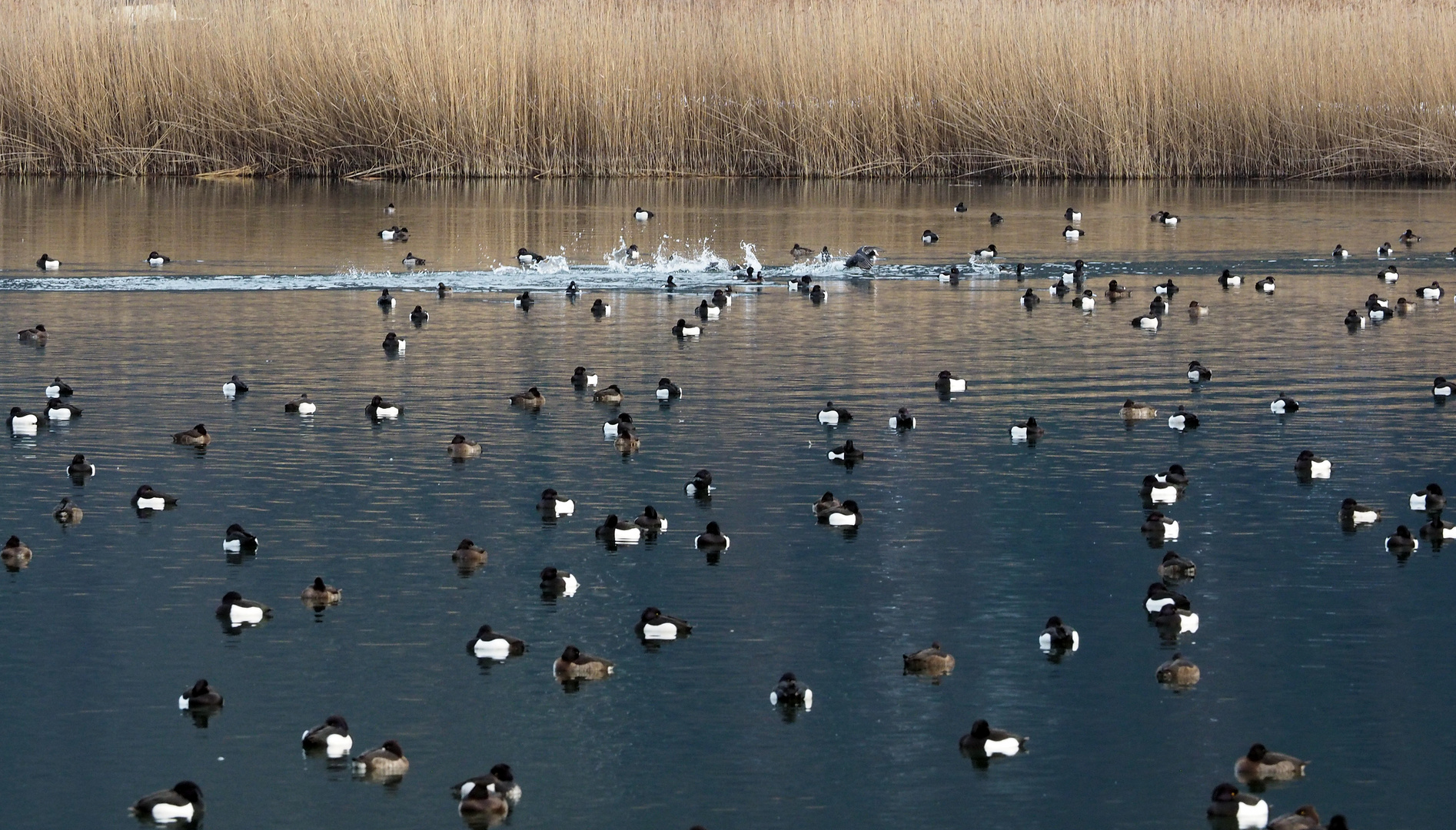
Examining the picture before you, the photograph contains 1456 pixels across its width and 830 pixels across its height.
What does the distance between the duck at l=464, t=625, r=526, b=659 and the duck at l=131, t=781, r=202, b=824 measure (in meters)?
3.08

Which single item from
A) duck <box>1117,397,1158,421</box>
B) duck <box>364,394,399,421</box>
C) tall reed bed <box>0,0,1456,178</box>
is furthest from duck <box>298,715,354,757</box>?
tall reed bed <box>0,0,1456,178</box>

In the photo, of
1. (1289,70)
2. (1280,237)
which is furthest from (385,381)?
(1289,70)

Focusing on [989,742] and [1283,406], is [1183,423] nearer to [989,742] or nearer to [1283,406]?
[1283,406]

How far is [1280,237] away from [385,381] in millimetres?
19905

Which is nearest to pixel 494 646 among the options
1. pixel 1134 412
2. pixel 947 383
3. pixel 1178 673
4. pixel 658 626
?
pixel 658 626

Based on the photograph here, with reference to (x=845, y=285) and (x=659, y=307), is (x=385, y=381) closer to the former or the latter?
(x=659, y=307)

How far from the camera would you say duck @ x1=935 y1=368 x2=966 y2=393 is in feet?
78.9

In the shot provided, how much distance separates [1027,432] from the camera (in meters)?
21.3

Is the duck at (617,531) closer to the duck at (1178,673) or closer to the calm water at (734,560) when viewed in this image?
the calm water at (734,560)

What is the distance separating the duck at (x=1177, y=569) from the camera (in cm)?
1614

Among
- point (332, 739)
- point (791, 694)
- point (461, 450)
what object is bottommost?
point (332, 739)

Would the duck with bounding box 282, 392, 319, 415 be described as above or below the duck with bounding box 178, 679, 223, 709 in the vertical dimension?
above

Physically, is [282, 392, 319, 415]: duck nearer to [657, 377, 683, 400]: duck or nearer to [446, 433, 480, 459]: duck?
[446, 433, 480, 459]: duck

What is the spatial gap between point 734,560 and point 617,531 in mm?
1139
